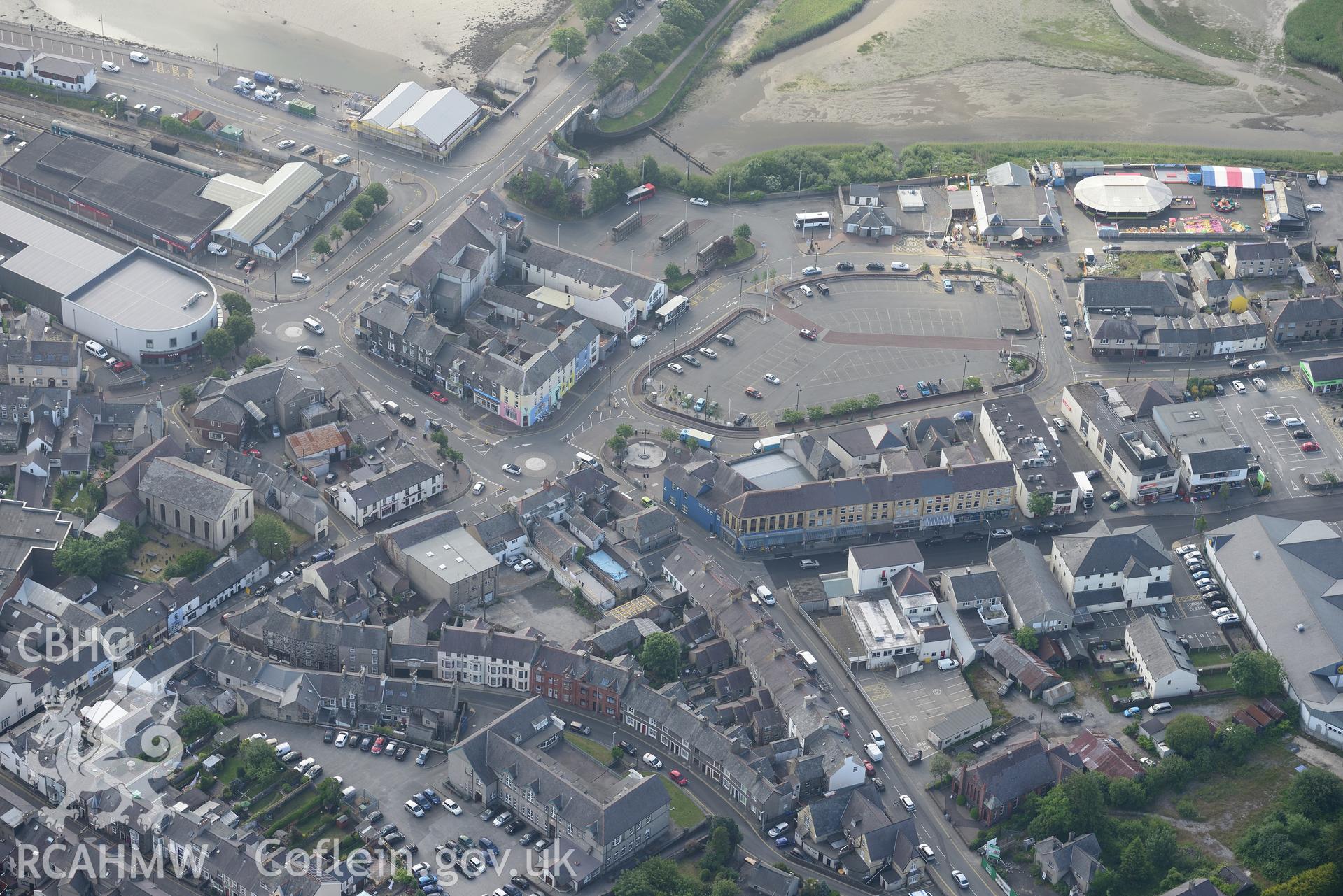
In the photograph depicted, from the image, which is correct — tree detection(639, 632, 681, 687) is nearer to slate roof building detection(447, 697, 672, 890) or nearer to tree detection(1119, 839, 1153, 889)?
slate roof building detection(447, 697, 672, 890)

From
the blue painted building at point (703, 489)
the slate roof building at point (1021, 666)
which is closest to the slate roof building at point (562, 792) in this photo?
the blue painted building at point (703, 489)

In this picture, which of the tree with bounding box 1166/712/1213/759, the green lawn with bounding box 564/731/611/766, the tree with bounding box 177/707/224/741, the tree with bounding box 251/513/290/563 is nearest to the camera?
the tree with bounding box 177/707/224/741

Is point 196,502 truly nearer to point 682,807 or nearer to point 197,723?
point 197,723

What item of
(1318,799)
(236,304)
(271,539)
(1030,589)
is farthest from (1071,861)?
(236,304)

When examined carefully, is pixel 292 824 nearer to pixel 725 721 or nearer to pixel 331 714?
pixel 331 714

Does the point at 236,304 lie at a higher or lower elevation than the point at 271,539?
higher

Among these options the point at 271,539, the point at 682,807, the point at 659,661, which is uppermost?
the point at 271,539

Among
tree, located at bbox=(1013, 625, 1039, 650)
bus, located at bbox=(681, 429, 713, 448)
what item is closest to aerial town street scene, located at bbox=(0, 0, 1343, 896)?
tree, located at bbox=(1013, 625, 1039, 650)
